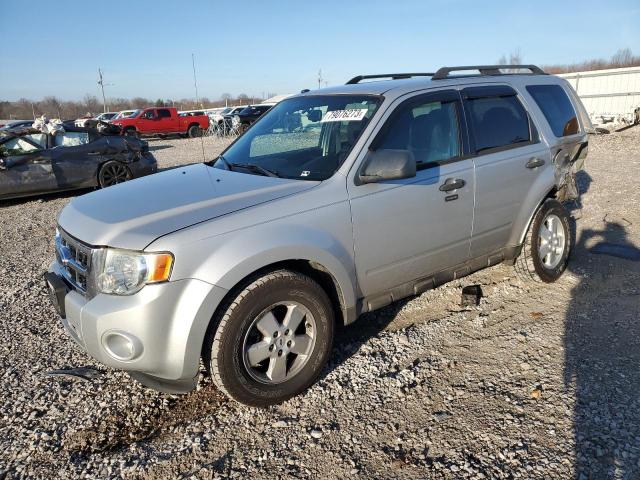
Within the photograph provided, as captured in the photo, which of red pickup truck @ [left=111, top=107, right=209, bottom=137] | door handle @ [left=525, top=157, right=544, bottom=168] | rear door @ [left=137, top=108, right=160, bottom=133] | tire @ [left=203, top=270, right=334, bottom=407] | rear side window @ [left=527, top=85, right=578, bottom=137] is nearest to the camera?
tire @ [left=203, top=270, right=334, bottom=407]

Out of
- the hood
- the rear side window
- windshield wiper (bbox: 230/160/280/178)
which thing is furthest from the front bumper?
the rear side window

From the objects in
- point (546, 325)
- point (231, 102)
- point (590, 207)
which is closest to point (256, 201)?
point (546, 325)

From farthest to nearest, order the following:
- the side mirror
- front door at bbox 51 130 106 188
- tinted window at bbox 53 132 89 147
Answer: tinted window at bbox 53 132 89 147 → front door at bbox 51 130 106 188 → the side mirror

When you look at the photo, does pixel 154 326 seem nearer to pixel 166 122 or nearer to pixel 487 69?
pixel 487 69

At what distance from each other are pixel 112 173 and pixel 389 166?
29.5ft

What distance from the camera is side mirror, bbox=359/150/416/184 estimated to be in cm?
306

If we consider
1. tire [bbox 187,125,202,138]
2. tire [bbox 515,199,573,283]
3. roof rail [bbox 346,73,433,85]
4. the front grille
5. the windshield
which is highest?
roof rail [bbox 346,73,433,85]

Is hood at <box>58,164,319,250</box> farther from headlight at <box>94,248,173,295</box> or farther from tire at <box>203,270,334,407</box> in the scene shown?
tire at <box>203,270,334,407</box>

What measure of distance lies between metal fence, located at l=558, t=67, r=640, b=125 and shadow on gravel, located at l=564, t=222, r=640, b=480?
19.2 meters

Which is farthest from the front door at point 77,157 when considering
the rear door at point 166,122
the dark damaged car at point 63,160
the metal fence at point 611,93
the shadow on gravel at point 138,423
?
the metal fence at point 611,93

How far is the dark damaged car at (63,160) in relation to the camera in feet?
31.0

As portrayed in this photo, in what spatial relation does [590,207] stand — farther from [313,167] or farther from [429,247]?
[313,167]

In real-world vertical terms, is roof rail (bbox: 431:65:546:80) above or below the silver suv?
above

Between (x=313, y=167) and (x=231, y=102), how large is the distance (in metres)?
87.4
